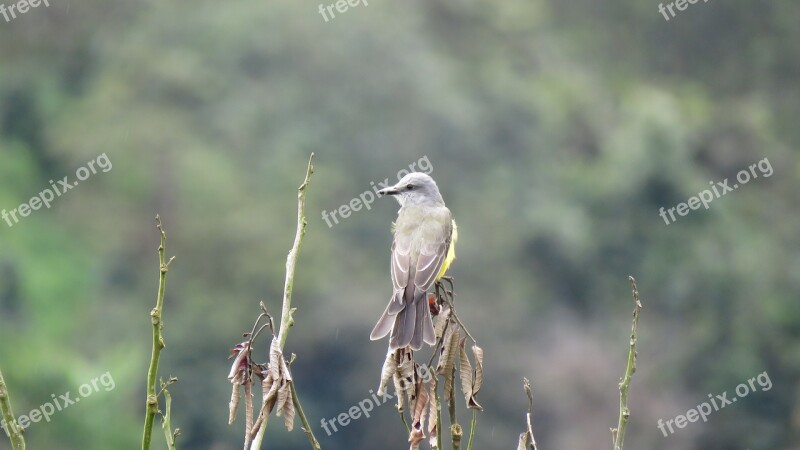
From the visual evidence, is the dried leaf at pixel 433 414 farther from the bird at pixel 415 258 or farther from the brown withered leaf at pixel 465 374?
the bird at pixel 415 258

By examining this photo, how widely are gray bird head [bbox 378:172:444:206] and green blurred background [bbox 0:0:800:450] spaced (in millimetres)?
22018

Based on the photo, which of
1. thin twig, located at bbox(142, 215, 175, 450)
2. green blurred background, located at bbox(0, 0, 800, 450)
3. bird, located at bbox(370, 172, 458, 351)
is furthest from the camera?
green blurred background, located at bbox(0, 0, 800, 450)

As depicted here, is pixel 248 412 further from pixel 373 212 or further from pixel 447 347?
pixel 373 212

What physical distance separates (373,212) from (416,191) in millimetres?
29377

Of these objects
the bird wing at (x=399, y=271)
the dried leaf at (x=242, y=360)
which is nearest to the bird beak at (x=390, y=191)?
the bird wing at (x=399, y=271)

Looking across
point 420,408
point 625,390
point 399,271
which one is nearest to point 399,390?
point 420,408

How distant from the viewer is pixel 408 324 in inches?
157

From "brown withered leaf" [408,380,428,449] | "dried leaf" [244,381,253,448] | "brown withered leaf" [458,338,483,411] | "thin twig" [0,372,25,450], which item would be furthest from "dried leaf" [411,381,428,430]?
"thin twig" [0,372,25,450]

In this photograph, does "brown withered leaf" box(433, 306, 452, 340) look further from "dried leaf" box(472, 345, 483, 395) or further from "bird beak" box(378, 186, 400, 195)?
"bird beak" box(378, 186, 400, 195)

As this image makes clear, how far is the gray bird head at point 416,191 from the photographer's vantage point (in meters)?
6.11

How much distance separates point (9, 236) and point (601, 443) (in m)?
19.3

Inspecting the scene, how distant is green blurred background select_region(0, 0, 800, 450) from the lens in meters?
32.4

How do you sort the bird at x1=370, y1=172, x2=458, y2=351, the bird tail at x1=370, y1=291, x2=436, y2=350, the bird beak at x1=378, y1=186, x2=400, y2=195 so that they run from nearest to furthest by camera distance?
1. the bird tail at x1=370, y1=291, x2=436, y2=350
2. the bird at x1=370, y1=172, x2=458, y2=351
3. the bird beak at x1=378, y1=186, x2=400, y2=195

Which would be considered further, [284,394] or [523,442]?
[284,394]
